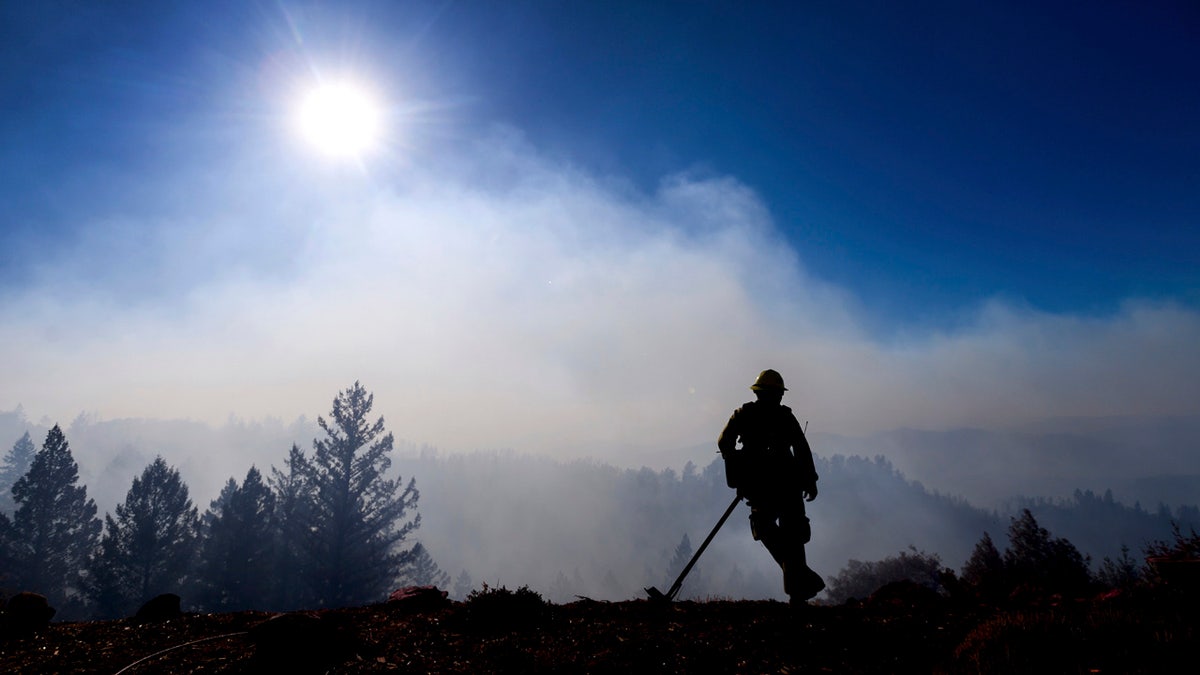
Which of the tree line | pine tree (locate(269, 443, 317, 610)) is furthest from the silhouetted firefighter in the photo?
pine tree (locate(269, 443, 317, 610))

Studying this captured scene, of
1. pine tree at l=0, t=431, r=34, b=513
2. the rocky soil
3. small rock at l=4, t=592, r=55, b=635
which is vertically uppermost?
pine tree at l=0, t=431, r=34, b=513

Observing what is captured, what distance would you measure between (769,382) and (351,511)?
2921 centimetres

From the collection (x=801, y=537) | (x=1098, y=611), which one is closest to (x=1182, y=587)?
(x=1098, y=611)

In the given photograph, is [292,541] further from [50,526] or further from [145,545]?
[50,526]

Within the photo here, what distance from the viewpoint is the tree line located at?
2831 cm

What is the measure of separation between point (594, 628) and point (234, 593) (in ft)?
122

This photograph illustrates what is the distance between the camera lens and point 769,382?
6434mm

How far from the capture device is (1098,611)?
3.95 metres

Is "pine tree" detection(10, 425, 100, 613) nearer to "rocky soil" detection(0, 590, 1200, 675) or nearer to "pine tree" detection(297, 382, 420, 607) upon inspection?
"pine tree" detection(297, 382, 420, 607)

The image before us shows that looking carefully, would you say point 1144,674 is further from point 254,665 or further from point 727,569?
point 727,569

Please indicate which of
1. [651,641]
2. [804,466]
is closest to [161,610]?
[651,641]

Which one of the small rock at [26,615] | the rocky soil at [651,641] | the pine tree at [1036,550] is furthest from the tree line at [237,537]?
the pine tree at [1036,550]

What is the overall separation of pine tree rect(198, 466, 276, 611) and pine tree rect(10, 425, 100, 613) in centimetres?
853

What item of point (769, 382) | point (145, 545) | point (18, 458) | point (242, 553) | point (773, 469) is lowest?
point (242, 553)
